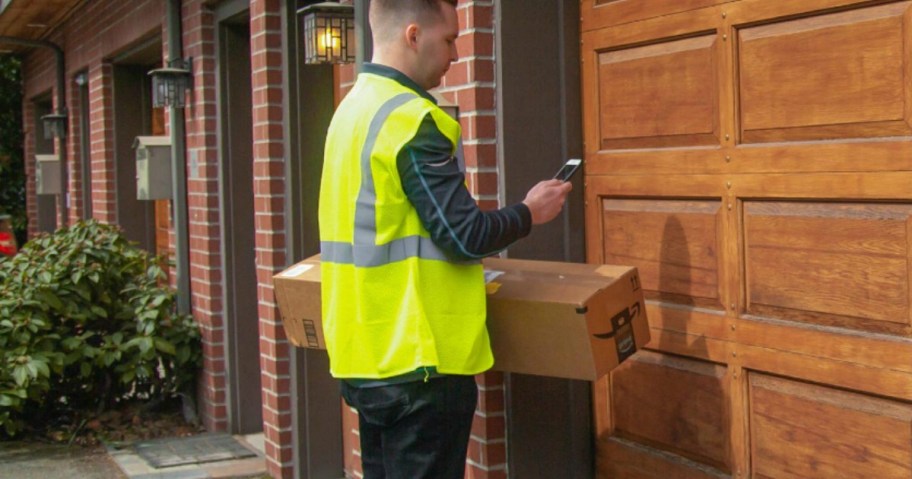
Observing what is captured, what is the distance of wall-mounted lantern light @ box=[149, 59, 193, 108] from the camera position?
7430mm

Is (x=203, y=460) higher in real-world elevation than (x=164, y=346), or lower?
lower

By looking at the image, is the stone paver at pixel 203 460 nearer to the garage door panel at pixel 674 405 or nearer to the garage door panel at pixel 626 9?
the garage door panel at pixel 674 405

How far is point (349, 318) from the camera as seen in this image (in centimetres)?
308

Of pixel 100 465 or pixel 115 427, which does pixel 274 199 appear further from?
pixel 115 427

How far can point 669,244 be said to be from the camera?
3.70m

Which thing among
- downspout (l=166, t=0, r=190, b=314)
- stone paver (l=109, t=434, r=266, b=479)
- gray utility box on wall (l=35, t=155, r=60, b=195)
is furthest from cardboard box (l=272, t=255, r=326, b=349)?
gray utility box on wall (l=35, t=155, r=60, b=195)

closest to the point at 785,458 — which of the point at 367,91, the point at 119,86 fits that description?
the point at 367,91

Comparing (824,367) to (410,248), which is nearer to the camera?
(410,248)

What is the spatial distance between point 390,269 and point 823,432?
117 cm

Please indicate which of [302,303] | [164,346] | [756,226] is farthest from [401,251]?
[164,346]

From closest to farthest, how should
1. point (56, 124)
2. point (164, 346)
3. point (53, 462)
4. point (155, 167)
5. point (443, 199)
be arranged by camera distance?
point (443, 199)
point (53, 462)
point (164, 346)
point (155, 167)
point (56, 124)

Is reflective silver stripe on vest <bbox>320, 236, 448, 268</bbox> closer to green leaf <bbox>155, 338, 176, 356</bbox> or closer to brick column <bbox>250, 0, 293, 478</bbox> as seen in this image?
brick column <bbox>250, 0, 293, 478</bbox>

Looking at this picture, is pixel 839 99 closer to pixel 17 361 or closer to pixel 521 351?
pixel 521 351

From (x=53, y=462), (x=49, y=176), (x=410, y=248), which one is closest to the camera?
(x=410, y=248)
